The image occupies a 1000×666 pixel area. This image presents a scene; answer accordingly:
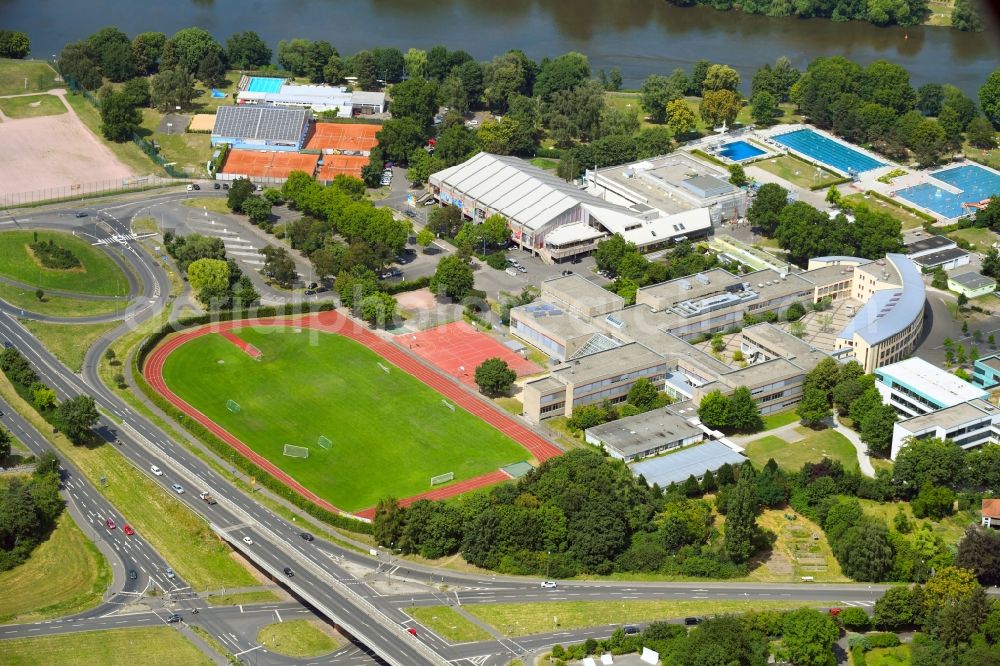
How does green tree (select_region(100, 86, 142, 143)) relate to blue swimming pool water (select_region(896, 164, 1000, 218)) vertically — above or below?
above

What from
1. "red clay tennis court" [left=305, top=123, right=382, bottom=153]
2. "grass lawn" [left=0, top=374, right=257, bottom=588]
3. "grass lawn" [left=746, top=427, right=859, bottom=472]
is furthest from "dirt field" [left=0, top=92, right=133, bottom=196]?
"grass lawn" [left=746, top=427, right=859, bottom=472]

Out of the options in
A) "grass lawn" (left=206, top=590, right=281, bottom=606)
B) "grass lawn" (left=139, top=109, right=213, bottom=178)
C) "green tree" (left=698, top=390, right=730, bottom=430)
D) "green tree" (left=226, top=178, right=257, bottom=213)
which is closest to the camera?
"grass lawn" (left=206, top=590, right=281, bottom=606)

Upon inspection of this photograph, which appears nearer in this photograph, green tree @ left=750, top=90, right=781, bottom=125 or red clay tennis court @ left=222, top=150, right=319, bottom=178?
red clay tennis court @ left=222, top=150, right=319, bottom=178

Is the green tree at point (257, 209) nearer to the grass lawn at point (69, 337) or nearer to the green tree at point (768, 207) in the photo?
the grass lawn at point (69, 337)

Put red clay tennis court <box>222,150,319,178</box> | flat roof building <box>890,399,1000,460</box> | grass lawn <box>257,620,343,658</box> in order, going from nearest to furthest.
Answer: grass lawn <box>257,620,343,658</box> → flat roof building <box>890,399,1000,460</box> → red clay tennis court <box>222,150,319,178</box>

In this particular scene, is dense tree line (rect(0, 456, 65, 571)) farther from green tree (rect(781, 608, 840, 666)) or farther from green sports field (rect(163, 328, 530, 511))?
green tree (rect(781, 608, 840, 666))

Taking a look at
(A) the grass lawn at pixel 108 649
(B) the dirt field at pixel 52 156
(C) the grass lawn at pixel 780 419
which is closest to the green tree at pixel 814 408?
(C) the grass lawn at pixel 780 419

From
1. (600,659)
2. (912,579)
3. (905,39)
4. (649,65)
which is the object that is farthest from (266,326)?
(905,39)

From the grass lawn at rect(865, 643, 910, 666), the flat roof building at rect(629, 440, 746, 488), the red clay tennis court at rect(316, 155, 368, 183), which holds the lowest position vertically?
the grass lawn at rect(865, 643, 910, 666)
